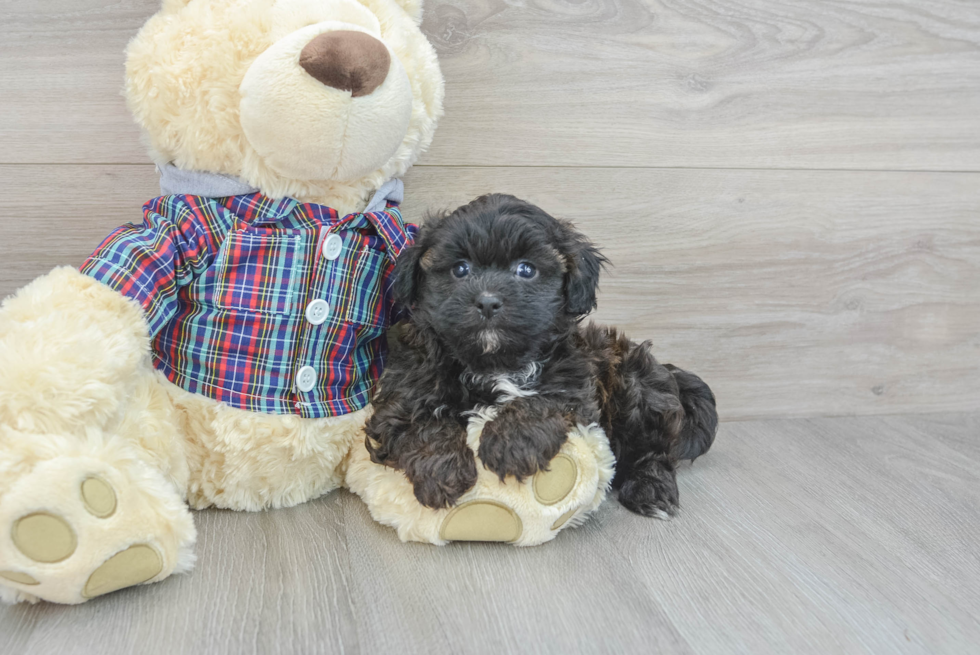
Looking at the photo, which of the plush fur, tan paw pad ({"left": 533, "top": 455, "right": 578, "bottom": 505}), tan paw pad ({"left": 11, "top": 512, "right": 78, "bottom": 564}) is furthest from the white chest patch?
tan paw pad ({"left": 11, "top": 512, "right": 78, "bottom": 564})

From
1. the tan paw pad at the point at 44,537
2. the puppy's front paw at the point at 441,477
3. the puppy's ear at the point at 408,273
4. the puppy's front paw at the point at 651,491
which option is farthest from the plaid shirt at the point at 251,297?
the puppy's front paw at the point at 651,491

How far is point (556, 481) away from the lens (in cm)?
120

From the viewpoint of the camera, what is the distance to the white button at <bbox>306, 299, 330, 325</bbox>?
1.26 meters

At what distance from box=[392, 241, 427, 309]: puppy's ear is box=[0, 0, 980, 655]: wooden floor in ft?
1.39

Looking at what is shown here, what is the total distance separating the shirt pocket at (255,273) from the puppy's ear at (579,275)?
46cm

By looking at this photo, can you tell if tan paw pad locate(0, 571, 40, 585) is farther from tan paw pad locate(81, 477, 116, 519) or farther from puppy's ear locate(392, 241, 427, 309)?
puppy's ear locate(392, 241, 427, 309)

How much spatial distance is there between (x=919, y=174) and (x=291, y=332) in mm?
1625

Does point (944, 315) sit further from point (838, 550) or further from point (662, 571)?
point (662, 571)

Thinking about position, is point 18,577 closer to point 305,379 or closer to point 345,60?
point 305,379

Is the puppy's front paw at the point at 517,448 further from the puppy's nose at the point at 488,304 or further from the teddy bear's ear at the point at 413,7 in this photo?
the teddy bear's ear at the point at 413,7

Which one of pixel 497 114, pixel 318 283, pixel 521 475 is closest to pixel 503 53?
pixel 497 114

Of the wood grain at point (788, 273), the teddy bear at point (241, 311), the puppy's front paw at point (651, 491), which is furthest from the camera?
the wood grain at point (788, 273)

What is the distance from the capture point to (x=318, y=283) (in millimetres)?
1276

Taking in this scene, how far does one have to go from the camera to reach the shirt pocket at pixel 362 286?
51.4 inches
